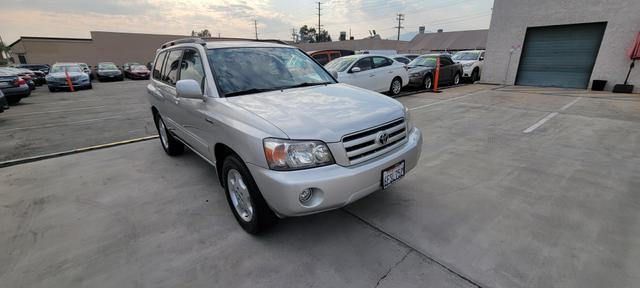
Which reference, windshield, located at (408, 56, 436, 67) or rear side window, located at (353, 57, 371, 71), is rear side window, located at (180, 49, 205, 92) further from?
windshield, located at (408, 56, 436, 67)

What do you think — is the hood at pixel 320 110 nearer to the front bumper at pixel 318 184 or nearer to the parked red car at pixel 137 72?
the front bumper at pixel 318 184

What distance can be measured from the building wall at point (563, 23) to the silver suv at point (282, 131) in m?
12.4

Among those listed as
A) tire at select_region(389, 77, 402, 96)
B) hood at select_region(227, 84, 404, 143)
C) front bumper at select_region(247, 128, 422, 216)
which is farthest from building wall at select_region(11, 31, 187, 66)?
front bumper at select_region(247, 128, 422, 216)

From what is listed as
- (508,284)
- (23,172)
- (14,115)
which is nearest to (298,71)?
(508,284)

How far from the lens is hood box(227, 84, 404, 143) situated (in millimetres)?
2148

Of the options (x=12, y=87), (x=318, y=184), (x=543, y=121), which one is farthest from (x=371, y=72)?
(x=12, y=87)

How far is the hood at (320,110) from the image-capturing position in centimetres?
215

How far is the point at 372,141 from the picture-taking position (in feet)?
7.70

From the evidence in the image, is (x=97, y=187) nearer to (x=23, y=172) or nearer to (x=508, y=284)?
(x=23, y=172)

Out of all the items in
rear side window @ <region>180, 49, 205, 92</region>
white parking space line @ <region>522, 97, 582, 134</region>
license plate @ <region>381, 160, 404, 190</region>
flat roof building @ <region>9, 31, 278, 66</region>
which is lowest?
white parking space line @ <region>522, 97, 582, 134</region>

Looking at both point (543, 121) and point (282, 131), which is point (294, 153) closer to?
point (282, 131)

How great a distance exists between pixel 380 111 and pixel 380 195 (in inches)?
42.5

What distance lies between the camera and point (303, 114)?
2.32 metres

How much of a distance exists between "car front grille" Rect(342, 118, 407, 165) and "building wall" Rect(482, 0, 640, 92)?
1269 centimetres
